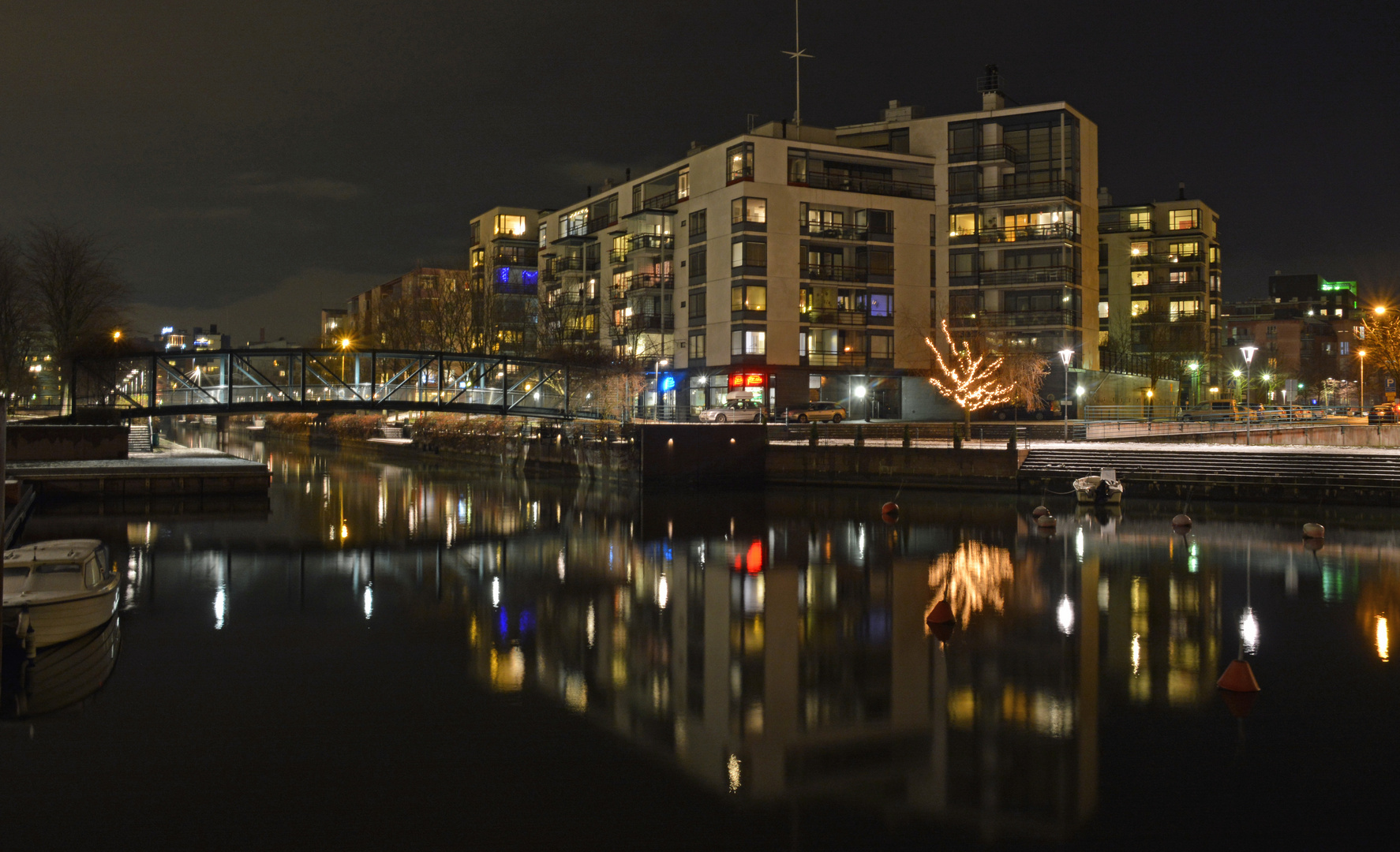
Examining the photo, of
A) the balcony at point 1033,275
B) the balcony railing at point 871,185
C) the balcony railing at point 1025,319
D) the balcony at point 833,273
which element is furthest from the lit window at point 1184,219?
the balcony at point 833,273

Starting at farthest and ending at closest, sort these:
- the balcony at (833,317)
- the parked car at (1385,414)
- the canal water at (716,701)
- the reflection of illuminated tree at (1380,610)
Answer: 1. the balcony at (833,317)
2. the parked car at (1385,414)
3. the reflection of illuminated tree at (1380,610)
4. the canal water at (716,701)

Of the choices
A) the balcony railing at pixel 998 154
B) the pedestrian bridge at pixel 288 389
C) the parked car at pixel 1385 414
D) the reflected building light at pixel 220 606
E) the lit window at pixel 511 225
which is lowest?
the reflected building light at pixel 220 606

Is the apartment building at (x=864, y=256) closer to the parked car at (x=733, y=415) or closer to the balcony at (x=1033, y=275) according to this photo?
the balcony at (x=1033, y=275)

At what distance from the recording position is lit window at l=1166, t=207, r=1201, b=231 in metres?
100

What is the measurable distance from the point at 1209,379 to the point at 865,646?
99.6 metres

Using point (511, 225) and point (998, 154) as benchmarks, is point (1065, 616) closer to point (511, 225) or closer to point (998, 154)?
point (998, 154)

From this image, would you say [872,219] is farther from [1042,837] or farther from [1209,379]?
[1042,837]

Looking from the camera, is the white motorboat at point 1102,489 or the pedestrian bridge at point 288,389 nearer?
the white motorboat at point 1102,489

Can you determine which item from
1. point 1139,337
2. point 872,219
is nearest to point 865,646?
point 872,219

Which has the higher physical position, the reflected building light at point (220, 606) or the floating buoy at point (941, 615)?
the floating buoy at point (941, 615)

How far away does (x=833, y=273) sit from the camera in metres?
76.3

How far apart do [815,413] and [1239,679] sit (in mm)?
50800

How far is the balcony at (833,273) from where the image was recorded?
75.4m

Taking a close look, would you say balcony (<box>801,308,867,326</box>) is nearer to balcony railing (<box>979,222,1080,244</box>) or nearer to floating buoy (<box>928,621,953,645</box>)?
balcony railing (<box>979,222,1080,244</box>)
